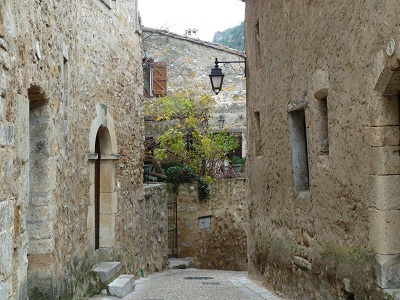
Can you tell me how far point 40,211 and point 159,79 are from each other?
46.4 ft

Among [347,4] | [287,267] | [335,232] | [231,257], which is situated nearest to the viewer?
[347,4]

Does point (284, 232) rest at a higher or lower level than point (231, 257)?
higher

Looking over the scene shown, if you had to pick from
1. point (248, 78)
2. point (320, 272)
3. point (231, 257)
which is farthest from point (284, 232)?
point (231, 257)

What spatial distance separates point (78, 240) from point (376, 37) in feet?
14.2

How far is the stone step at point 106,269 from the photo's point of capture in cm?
771

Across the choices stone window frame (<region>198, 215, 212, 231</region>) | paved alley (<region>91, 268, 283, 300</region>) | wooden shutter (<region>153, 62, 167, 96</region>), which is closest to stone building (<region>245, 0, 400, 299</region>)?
paved alley (<region>91, 268, 283, 300</region>)

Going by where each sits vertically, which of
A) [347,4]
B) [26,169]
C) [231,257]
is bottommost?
[231,257]

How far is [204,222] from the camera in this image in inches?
618

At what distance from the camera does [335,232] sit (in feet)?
18.4

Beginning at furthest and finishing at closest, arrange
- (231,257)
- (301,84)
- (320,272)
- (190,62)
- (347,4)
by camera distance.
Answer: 1. (190,62)
2. (231,257)
3. (301,84)
4. (320,272)
5. (347,4)

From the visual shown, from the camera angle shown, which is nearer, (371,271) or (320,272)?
(371,271)

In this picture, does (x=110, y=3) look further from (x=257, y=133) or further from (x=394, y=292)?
(x=394, y=292)

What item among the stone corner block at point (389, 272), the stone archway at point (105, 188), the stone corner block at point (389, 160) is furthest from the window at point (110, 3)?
the stone corner block at point (389, 272)

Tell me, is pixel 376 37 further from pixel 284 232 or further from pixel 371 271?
pixel 284 232
